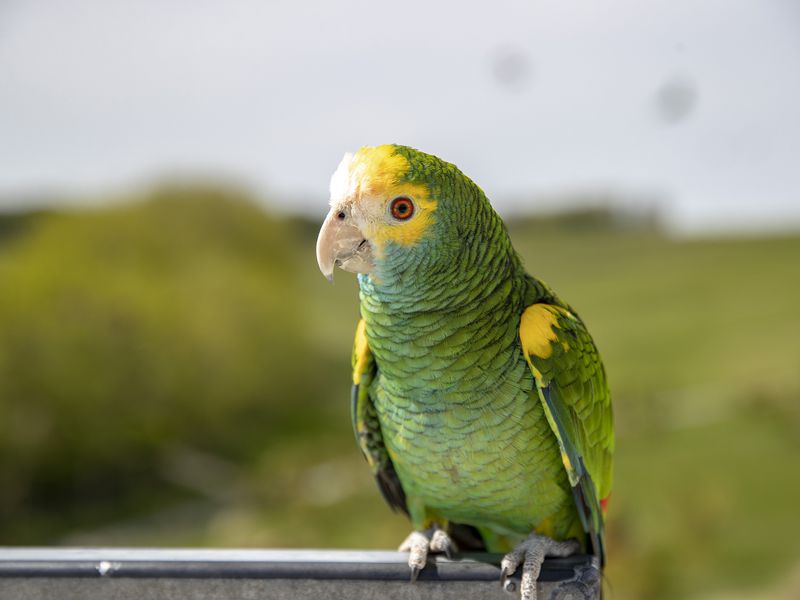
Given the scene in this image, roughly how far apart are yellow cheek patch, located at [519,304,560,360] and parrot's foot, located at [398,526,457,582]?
253 mm

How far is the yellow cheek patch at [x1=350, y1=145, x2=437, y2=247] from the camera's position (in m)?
0.76

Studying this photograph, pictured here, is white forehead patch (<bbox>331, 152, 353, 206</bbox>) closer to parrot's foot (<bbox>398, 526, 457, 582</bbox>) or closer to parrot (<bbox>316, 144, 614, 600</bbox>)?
parrot (<bbox>316, 144, 614, 600</bbox>)

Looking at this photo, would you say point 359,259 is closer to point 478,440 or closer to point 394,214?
point 394,214

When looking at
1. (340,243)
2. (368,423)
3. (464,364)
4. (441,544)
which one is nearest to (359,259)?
(340,243)

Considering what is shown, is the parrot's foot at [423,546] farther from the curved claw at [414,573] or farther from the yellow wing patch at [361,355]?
the yellow wing patch at [361,355]

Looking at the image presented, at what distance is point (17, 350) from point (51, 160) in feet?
2.41

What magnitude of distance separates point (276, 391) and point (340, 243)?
2.23 meters

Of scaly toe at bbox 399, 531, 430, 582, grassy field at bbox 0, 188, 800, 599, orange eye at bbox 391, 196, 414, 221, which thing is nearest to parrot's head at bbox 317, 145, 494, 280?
orange eye at bbox 391, 196, 414, 221

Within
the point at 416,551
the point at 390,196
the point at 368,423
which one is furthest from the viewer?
the point at 368,423

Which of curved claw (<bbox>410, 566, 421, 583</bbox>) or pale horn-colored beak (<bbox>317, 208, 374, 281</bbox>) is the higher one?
pale horn-colored beak (<bbox>317, 208, 374, 281</bbox>)

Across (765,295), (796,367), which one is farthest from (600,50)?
(796,367)

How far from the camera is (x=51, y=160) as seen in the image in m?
2.76

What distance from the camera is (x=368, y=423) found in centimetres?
98

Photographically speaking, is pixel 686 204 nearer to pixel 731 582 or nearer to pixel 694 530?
pixel 694 530
